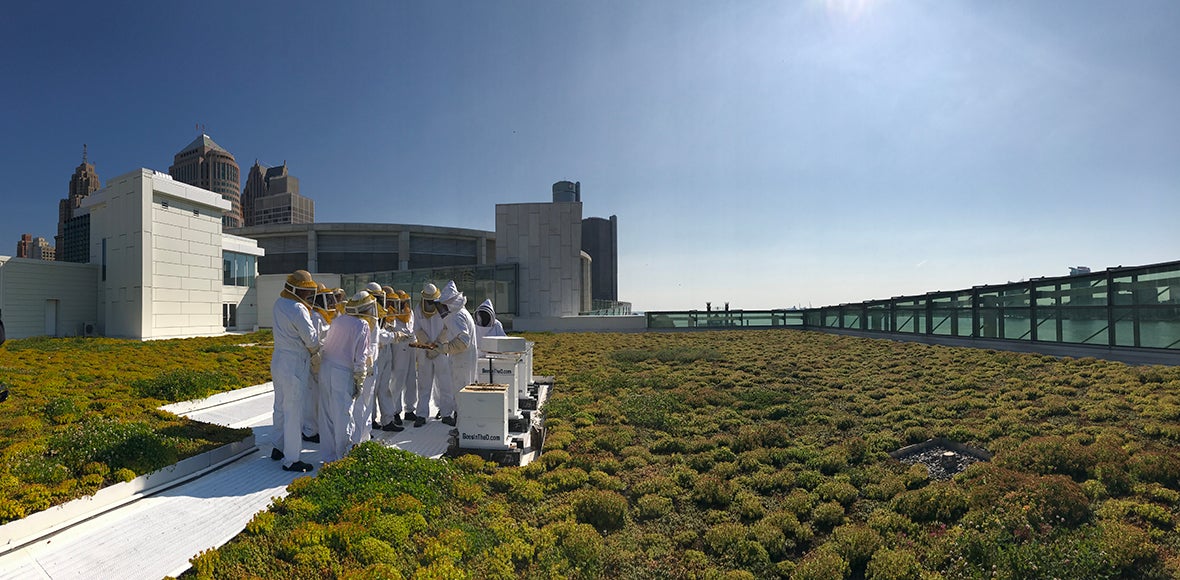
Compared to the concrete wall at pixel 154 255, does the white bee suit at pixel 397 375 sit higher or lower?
lower

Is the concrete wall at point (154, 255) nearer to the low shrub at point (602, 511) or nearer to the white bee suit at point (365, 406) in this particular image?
the white bee suit at point (365, 406)

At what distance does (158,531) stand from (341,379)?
9.00 ft

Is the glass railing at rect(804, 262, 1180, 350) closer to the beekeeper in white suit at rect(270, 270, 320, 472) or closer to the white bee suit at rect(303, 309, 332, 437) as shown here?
the white bee suit at rect(303, 309, 332, 437)

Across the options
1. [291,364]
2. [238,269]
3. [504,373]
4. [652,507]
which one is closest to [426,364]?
[504,373]

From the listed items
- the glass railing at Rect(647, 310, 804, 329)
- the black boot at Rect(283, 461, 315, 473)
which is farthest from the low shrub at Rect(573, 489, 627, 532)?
the glass railing at Rect(647, 310, 804, 329)

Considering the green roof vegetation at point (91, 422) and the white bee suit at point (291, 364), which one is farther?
the white bee suit at point (291, 364)

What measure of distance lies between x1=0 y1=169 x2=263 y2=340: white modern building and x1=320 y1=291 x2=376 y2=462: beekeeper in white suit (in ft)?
80.8

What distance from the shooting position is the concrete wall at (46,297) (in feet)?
81.1

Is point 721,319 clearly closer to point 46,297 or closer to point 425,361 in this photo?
point 425,361

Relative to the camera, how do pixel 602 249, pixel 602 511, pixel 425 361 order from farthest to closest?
pixel 602 249 → pixel 425 361 → pixel 602 511

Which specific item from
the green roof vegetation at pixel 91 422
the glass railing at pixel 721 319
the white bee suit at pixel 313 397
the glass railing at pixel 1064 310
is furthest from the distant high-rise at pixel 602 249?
the white bee suit at pixel 313 397

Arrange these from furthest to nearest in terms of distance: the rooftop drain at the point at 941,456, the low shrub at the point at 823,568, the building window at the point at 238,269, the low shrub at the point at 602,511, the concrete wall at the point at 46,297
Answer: the building window at the point at 238,269, the concrete wall at the point at 46,297, the rooftop drain at the point at 941,456, the low shrub at the point at 602,511, the low shrub at the point at 823,568

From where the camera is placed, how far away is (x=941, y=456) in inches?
331

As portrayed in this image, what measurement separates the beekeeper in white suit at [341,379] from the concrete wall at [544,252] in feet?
109
